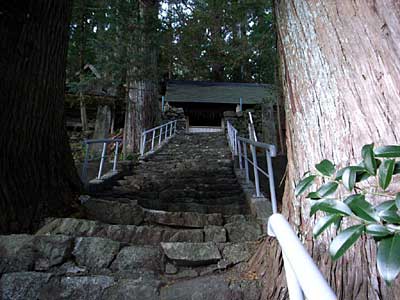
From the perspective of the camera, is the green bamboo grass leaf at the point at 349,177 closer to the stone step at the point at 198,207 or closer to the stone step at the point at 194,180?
the stone step at the point at 198,207

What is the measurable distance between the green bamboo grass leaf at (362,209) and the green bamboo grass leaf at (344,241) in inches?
1.0

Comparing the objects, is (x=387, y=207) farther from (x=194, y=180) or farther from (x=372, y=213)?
(x=194, y=180)

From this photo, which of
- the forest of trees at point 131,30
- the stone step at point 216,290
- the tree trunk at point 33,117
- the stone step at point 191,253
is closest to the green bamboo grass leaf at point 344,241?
the stone step at point 216,290

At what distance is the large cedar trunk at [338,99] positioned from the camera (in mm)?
885

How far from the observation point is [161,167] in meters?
5.33

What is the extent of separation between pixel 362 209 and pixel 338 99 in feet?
2.10

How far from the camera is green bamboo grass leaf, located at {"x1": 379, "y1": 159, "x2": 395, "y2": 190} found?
570 mm

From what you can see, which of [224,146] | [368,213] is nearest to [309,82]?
[368,213]

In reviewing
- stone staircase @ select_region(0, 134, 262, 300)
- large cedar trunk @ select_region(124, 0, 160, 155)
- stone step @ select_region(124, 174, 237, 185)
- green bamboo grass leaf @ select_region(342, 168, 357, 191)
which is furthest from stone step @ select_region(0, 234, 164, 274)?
large cedar trunk @ select_region(124, 0, 160, 155)

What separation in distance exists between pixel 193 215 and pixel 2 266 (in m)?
1.33

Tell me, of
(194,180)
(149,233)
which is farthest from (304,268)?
(194,180)

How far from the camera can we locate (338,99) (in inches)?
41.6

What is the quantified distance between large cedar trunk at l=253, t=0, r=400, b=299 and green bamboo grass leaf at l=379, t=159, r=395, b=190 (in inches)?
12.8

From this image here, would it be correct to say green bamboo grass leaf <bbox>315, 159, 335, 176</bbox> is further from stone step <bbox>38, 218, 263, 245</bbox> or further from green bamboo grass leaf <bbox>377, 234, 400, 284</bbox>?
stone step <bbox>38, 218, 263, 245</bbox>
